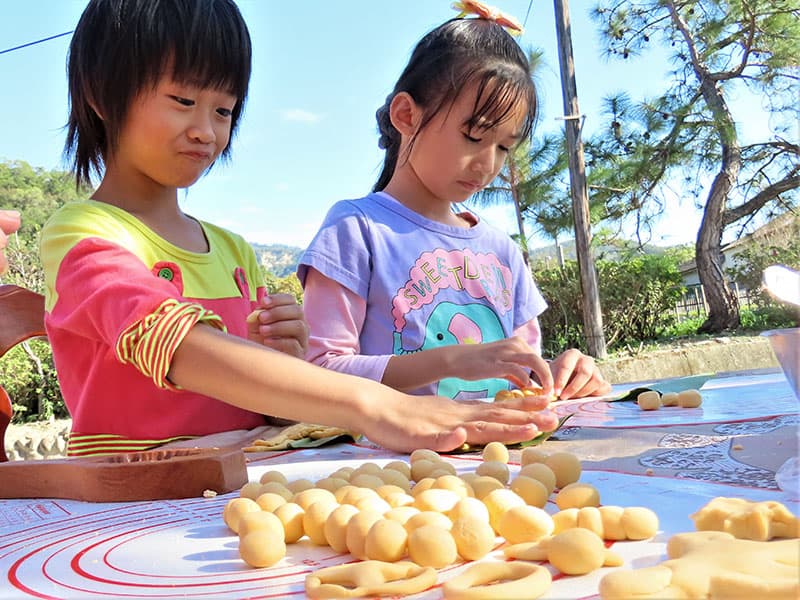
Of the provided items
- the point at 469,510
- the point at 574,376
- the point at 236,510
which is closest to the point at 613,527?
the point at 469,510

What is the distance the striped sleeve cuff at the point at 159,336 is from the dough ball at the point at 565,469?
1.60 feet

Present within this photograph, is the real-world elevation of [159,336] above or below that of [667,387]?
above

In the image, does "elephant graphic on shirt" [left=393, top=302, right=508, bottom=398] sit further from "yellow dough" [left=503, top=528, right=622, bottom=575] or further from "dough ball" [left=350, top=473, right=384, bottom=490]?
"yellow dough" [left=503, top=528, right=622, bottom=575]

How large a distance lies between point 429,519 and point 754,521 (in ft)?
0.76

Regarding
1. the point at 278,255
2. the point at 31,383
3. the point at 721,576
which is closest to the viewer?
the point at 721,576

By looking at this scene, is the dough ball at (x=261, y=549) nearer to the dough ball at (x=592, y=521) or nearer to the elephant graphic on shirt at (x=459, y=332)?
the dough ball at (x=592, y=521)

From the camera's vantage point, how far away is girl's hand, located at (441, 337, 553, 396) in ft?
3.88

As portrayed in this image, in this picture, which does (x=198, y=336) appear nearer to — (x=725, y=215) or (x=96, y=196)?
(x=96, y=196)

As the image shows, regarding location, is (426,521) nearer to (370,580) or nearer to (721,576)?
(370,580)

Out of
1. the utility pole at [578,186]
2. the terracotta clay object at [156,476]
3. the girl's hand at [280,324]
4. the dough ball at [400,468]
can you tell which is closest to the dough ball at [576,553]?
the dough ball at [400,468]

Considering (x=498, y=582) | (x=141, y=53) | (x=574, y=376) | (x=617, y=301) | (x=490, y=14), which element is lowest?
(x=498, y=582)

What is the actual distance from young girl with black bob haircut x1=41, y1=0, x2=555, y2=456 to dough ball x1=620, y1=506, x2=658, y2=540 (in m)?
0.40

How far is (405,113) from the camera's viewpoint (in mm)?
1797

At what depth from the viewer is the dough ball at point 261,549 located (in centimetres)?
56
